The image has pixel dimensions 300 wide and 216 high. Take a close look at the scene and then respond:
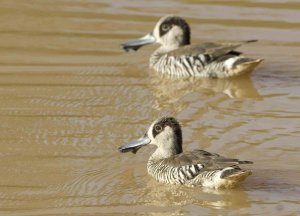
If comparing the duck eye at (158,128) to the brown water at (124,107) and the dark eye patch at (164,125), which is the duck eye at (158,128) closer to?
the dark eye patch at (164,125)

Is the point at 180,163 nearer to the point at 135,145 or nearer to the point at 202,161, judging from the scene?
the point at 202,161

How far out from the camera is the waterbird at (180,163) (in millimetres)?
10359

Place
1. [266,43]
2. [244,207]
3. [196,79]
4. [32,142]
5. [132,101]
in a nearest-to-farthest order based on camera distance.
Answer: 1. [244,207]
2. [32,142]
3. [132,101]
4. [196,79]
5. [266,43]

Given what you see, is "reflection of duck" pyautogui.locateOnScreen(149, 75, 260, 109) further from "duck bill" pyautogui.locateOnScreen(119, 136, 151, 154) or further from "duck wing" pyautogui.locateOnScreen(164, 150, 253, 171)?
"duck wing" pyautogui.locateOnScreen(164, 150, 253, 171)

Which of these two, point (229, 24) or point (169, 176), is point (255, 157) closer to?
point (169, 176)

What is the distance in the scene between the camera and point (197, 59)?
14586 mm

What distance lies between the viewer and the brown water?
10.3 metres

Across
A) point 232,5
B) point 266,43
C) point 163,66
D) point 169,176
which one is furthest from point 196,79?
point 169,176

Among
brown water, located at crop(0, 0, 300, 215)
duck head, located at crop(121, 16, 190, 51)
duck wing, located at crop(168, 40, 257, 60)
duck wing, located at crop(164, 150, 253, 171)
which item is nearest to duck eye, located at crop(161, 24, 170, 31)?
duck head, located at crop(121, 16, 190, 51)

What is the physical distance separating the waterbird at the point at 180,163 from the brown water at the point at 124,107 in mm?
107

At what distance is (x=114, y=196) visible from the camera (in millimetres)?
10266

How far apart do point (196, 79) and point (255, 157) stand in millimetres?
3458

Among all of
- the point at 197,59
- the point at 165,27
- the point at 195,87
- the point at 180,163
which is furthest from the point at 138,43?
the point at 180,163

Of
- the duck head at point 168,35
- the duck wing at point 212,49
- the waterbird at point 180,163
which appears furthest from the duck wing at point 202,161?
the duck head at point 168,35
